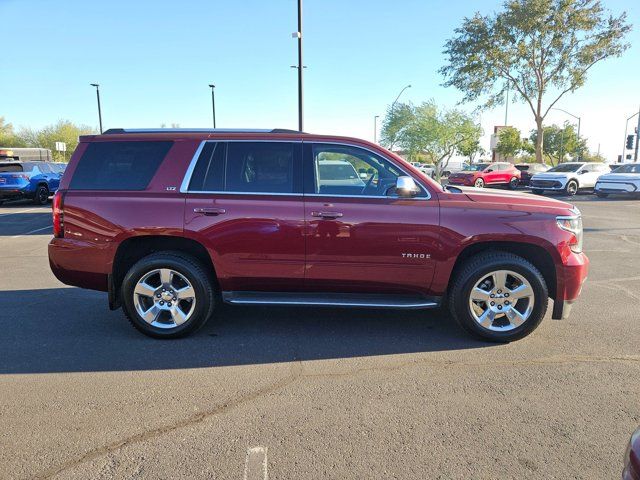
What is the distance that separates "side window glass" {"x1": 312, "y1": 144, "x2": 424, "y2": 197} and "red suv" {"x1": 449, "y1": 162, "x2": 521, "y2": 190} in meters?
22.8

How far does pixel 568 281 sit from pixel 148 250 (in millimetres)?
4028

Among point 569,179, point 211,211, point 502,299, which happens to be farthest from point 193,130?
point 569,179

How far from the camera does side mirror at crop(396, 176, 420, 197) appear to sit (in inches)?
161

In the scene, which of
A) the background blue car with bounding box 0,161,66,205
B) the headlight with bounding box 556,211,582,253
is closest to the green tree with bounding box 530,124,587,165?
the background blue car with bounding box 0,161,66,205

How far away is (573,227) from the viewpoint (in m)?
4.22

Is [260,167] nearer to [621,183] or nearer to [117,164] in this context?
[117,164]

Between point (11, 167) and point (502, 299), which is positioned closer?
point (502, 299)

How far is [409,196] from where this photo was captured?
418cm

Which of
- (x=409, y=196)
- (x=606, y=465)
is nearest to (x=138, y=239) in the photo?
(x=409, y=196)

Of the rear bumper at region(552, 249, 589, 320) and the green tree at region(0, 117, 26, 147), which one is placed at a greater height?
the green tree at region(0, 117, 26, 147)

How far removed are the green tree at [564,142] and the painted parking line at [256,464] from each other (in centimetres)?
7128

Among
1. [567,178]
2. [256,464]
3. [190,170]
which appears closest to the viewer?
[256,464]

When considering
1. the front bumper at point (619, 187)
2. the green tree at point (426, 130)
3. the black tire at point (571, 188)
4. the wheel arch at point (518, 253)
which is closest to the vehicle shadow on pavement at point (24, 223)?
the wheel arch at point (518, 253)

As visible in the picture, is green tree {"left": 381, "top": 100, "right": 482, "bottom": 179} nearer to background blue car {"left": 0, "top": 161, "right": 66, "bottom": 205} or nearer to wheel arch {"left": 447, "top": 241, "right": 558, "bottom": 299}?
background blue car {"left": 0, "top": 161, "right": 66, "bottom": 205}
